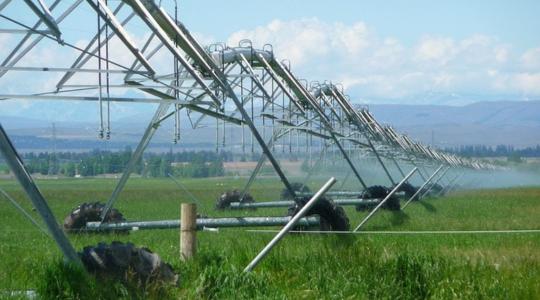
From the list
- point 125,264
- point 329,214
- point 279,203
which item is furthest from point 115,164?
point 125,264

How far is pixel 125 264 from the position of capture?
8.73m

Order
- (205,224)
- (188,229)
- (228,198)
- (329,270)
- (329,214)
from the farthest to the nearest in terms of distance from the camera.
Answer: (228,198) < (329,214) < (205,224) < (188,229) < (329,270)

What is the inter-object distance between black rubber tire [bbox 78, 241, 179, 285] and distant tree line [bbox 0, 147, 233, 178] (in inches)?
940

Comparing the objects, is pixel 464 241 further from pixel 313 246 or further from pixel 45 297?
pixel 45 297

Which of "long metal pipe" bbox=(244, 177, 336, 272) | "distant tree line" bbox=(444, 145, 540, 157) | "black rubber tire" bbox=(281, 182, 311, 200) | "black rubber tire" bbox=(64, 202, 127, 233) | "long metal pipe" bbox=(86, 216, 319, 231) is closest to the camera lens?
"long metal pipe" bbox=(244, 177, 336, 272)

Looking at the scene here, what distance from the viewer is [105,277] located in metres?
8.66

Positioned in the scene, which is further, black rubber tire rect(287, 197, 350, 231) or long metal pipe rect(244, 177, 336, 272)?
black rubber tire rect(287, 197, 350, 231)

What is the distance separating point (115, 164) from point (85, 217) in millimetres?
18903

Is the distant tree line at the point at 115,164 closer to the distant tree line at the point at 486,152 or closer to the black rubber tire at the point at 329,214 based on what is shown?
the black rubber tire at the point at 329,214

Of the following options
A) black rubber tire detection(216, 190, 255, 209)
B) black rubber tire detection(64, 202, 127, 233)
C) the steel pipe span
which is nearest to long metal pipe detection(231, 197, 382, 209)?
the steel pipe span

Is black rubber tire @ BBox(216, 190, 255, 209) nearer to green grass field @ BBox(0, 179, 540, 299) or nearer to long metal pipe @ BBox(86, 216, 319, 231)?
long metal pipe @ BBox(86, 216, 319, 231)

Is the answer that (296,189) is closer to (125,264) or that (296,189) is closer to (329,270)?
(329,270)

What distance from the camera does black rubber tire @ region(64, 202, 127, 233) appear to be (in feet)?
54.6

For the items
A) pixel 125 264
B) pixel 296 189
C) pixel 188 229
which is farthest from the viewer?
pixel 296 189
